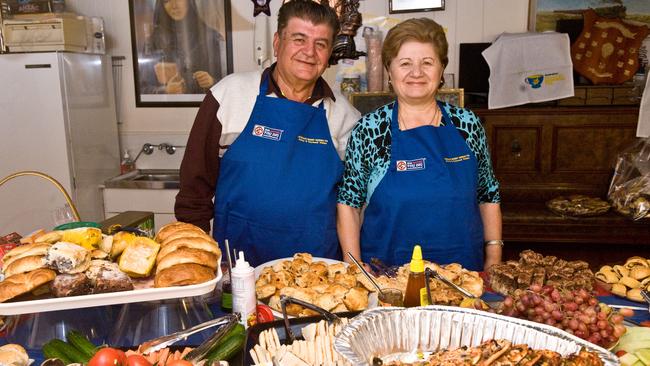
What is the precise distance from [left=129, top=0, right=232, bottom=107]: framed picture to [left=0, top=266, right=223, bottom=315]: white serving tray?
3755 millimetres

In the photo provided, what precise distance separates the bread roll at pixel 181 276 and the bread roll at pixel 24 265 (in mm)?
342

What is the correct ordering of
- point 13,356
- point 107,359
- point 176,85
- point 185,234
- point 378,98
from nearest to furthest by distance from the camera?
point 107,359
point 13,356
point 185,234
point 378,98
point 176,85

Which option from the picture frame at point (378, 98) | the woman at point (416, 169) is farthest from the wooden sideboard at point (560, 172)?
the woman at point (416, 169)

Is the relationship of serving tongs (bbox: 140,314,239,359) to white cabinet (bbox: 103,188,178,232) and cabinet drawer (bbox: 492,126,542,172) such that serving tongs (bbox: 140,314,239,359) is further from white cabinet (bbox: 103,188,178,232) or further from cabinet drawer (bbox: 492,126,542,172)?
cabinet drawer (bbox: 492,126,542,172)

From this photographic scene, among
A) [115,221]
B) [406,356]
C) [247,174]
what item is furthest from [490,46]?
[406,356]

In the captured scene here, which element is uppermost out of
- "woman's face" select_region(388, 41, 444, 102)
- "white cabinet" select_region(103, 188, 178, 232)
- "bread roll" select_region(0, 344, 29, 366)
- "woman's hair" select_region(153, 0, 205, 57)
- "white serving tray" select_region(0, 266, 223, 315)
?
"woman's hair" select_region(153, 0, 205, 57)

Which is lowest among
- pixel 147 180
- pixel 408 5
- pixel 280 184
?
pixel 147 180

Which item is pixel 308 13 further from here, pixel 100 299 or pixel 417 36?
pixel 100 299

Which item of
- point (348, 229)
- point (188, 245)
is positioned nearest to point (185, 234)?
point (188, 245)

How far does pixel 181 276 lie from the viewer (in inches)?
61.6

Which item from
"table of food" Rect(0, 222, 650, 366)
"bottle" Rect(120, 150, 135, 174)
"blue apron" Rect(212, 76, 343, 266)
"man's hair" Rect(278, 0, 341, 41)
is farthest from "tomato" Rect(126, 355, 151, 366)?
"bottle" Rect(120, 150, 135, 174)

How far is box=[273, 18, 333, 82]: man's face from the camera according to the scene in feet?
8.16

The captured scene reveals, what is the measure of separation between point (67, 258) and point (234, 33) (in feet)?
12.4

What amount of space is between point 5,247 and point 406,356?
1.45m
